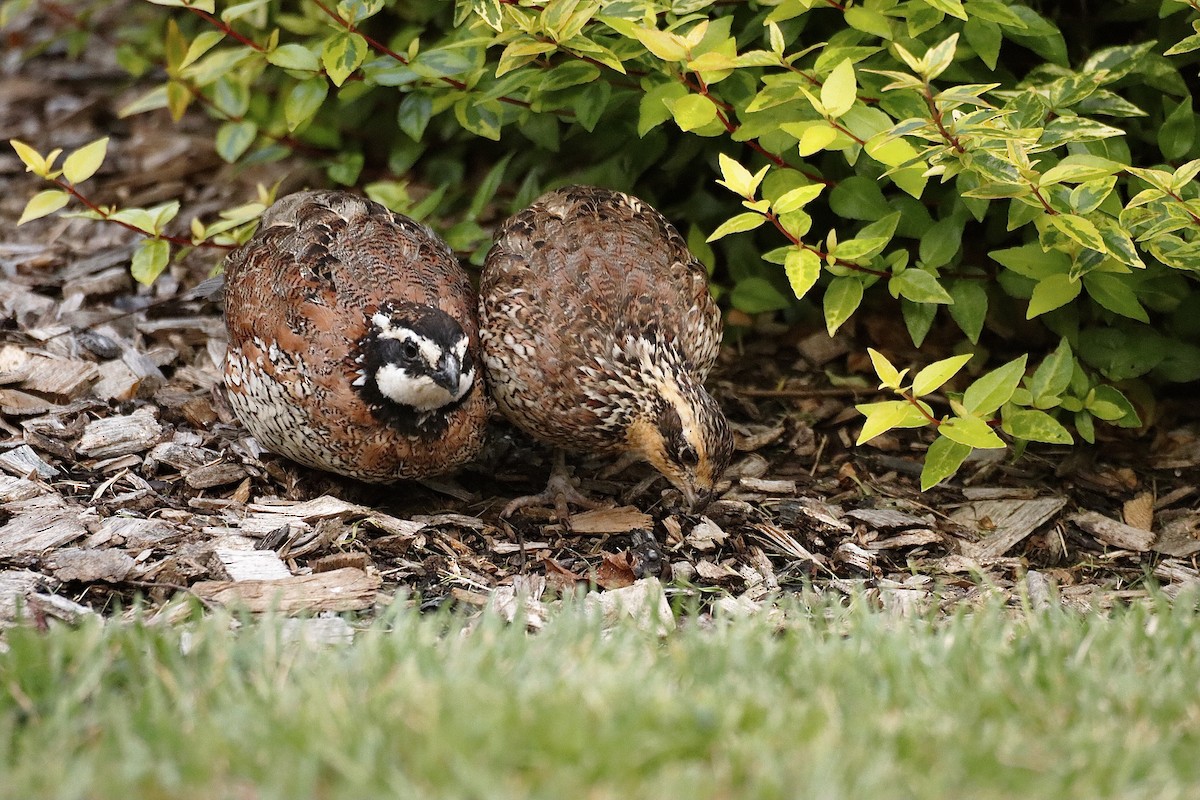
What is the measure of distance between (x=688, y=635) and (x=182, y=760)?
1.53 meters

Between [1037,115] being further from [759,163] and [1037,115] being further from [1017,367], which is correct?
[759,163]

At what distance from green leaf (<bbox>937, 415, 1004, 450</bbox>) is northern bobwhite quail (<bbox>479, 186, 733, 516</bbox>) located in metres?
0.90

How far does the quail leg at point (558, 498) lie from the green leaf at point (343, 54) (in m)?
1.87

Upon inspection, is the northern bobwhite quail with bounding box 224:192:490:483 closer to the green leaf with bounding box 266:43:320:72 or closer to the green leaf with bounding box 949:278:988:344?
the green leaf with bounding box 266:43:320:72

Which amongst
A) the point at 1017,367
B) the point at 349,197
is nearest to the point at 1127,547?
the point at 1017,367

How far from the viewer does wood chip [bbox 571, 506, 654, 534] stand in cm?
554

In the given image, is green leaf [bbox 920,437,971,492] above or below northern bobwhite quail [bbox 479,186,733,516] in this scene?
below

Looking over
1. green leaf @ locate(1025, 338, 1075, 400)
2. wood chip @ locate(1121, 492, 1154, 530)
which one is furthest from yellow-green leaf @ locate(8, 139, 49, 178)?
wood chip @ locate(1121, 492, 1154, 530)

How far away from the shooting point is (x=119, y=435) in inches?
224

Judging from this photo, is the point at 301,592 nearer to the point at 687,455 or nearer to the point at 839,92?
the point at 687,455

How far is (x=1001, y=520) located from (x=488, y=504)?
7.41 feet

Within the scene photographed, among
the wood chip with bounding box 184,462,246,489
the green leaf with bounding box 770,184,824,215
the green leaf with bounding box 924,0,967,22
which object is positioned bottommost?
the wood chip with bounding box 184,462,246,489

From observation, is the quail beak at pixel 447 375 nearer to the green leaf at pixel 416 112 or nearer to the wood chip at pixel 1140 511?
the green leaf at pixel 416 112

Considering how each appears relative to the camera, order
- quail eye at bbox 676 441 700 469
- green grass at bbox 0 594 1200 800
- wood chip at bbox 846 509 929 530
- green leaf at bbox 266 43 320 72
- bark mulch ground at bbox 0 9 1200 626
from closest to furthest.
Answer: green grass at bbox 0 594 1200 800
bark mulch ground at bbox 0 9 1200 626
quail eye at bbox 676 441 700 469
wood chip at bbox 846 509 929 530
green leaf at bbox 266 43 320 72
